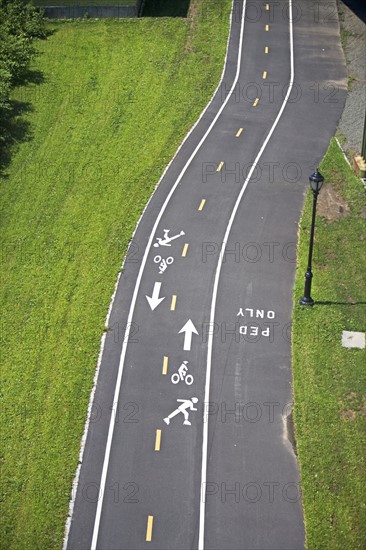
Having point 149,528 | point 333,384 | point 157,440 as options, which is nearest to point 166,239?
point 333,384

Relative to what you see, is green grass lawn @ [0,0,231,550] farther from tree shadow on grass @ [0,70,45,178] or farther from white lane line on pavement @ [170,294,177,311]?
white lane line on pavement @ [170,294,177,311]

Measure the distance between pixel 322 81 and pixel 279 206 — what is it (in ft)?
42.1

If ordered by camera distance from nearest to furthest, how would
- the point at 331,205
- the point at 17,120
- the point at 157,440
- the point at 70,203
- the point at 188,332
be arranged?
the point at 157,440 → the point at 188,332 → the point at 331,205 → the point at 70,203 → the point at 17,120

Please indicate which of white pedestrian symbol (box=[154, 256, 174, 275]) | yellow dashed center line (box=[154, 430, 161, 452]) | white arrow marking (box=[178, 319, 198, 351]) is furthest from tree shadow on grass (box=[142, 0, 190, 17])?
yellow dashed center line (box=[154, 430, 161, 452])

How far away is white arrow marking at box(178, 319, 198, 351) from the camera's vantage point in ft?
112

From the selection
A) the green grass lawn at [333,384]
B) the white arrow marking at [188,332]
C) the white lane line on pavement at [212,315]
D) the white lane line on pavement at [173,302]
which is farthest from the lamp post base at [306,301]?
the white lane line on pavement at [173,302]

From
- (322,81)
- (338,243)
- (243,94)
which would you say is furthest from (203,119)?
(338,243)

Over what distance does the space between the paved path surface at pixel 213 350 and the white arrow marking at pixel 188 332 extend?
0.06m

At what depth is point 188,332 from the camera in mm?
34656

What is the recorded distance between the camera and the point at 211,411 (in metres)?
31.5

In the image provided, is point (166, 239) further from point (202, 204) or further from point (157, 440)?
point (157, 440)

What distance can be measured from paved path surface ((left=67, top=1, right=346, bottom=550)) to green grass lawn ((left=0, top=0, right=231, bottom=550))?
89 centimetres

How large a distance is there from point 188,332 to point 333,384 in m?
5.85

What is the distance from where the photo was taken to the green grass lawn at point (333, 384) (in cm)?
2784
